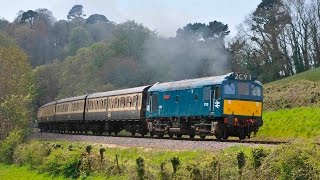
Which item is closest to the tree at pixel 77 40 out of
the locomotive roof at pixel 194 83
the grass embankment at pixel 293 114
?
the grass embankment at pixel 293 114

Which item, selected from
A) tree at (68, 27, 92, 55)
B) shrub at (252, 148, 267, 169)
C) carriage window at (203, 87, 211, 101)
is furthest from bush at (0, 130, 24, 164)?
tree at (68, 27, 92, 55)

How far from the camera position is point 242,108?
85.3 feet

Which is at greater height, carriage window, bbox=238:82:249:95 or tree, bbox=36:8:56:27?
tree, bbox=36:8:56:27

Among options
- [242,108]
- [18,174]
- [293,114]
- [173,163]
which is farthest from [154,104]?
[173,163]

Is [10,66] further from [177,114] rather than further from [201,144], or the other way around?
[201,144]

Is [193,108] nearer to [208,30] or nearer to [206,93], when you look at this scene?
[206,93]

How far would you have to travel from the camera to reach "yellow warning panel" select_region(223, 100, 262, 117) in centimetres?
2539

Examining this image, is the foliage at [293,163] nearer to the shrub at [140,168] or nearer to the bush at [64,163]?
the shrub at [140,168]

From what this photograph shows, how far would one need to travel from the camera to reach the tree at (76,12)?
604 feet

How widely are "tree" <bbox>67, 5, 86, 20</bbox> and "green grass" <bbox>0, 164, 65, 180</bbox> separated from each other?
15528cm

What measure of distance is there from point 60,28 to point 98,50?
7472 centimetres

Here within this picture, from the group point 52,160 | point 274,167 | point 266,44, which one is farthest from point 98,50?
point 274,167

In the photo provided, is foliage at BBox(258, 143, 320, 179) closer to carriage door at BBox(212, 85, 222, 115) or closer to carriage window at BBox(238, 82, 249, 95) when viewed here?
carriage door at BBox(212, 85, 222, 115)

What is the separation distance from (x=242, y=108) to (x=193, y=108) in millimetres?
2604
